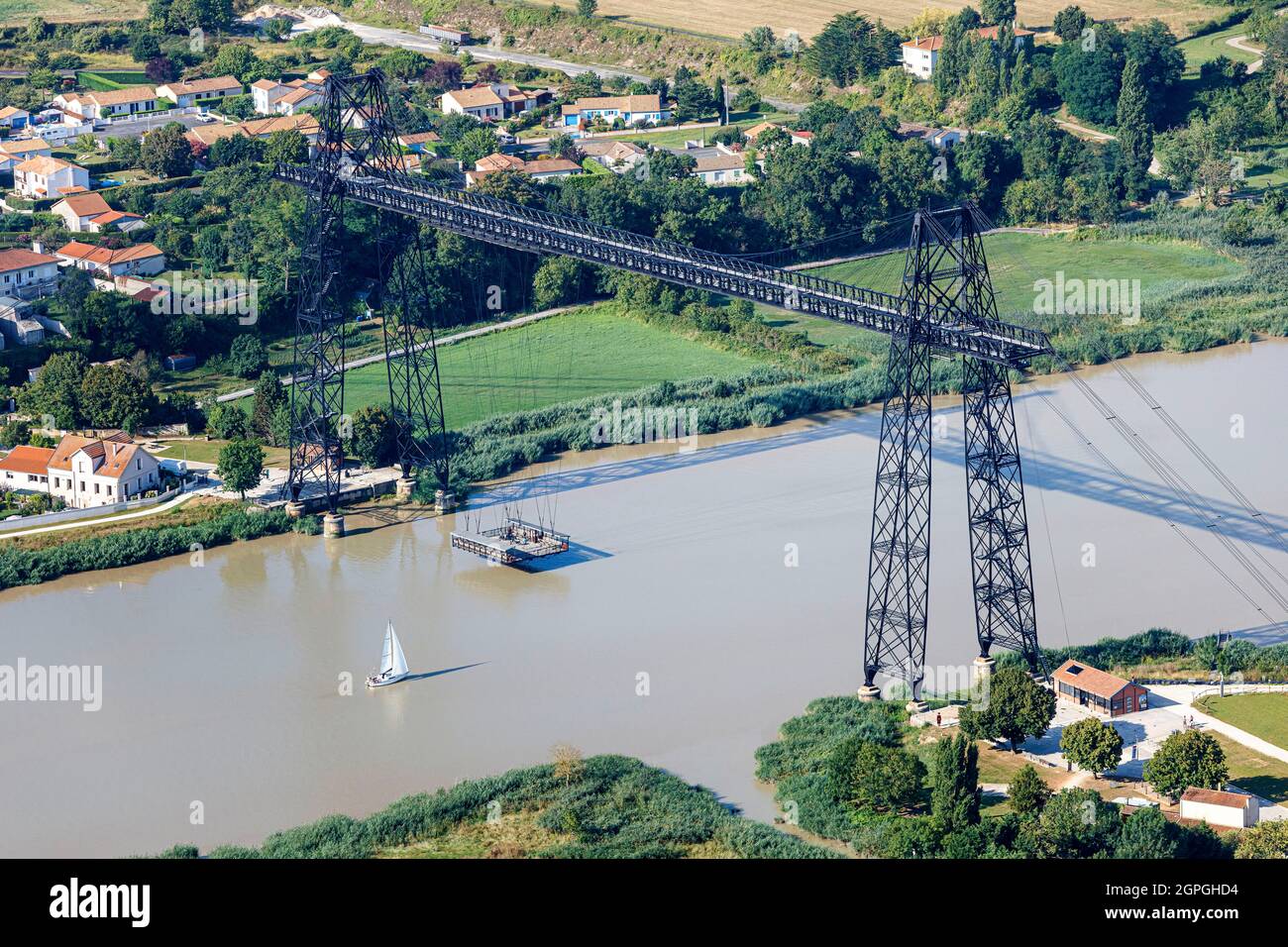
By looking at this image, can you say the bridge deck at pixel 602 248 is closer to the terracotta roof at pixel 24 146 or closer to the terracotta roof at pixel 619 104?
the terracotta roof at pixel 24 146

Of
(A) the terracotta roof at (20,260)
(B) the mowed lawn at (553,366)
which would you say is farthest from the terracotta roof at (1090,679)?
(A) the terracotta roof at (20,260)

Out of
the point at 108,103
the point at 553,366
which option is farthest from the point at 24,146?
the point at 553,366

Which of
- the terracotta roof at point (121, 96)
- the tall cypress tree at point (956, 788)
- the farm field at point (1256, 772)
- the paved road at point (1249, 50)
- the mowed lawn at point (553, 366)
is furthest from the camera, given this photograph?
the paved road at point (1249, 50)

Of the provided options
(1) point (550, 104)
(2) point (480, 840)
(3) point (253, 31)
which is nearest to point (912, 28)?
(1) point (550, 104)

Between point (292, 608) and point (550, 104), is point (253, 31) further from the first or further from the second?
point (292, 608)

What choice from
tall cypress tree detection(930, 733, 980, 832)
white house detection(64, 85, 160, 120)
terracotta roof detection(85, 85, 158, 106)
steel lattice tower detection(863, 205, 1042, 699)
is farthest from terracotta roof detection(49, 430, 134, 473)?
terracotta roof detection(85, 85, 158, 106)

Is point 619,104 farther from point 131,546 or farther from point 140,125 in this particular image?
point 131,546
